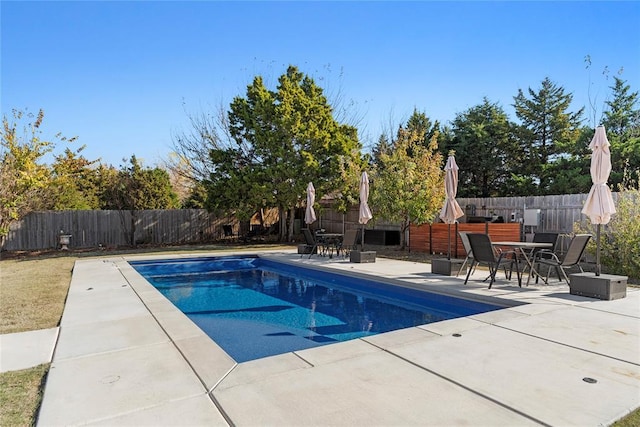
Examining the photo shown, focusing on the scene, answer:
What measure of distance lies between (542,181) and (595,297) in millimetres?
15923

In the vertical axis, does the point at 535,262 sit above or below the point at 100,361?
above

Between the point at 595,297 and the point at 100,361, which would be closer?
the point at 100,361

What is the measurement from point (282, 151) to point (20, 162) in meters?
9.03

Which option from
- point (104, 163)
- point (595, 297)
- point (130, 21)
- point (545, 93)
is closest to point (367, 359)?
point (595, 297)

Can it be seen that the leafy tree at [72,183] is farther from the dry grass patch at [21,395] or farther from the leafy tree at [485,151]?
the leafy tree at [485,151]

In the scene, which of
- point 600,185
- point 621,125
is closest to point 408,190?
point 600,185

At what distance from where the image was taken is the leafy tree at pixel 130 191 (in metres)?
17.5

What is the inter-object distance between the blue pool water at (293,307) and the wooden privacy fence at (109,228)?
8.37 m

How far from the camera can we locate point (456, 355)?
3.47 metres

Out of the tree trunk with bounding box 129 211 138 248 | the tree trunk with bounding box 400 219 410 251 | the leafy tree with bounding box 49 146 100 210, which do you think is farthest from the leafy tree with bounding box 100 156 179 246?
the tree trunk with bounding box 400 219 410 251

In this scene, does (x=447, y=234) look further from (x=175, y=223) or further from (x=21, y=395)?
(x=175, y=223)

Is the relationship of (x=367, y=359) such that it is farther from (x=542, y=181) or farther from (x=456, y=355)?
(x=542, y=181)

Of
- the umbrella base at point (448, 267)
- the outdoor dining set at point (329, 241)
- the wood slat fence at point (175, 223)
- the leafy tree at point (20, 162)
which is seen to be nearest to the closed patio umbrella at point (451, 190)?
the umbrella base at point (448, 267)

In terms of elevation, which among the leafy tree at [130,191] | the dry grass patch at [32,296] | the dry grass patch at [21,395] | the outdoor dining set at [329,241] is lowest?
the dry grass patch at [32,296]
